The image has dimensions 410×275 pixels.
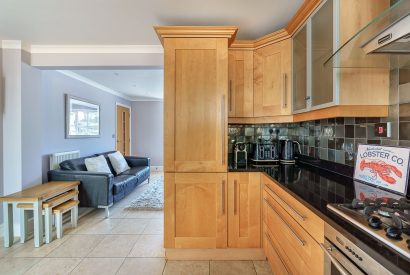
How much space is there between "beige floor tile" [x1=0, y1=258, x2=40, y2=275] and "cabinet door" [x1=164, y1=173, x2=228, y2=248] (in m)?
1.34

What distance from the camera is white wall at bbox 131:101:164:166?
6.90 meters

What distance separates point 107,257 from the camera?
7.01 feet

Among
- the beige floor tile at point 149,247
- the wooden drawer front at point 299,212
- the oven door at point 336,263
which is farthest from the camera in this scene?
the beige floor tile at point 149,247

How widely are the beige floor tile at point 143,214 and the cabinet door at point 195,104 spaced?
155 centimetres

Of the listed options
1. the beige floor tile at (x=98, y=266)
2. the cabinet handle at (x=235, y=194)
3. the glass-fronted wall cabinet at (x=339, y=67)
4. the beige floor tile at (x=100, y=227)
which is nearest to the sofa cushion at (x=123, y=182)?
the beige floor tile at (x=100, y=227)

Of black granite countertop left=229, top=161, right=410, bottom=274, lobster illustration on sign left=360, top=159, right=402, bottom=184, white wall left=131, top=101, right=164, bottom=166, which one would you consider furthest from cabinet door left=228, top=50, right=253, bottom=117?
white wall left=131, top=101, right=164, bottom=166

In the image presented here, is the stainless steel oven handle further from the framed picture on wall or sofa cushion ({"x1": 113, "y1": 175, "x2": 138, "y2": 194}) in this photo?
the framed picture on wall

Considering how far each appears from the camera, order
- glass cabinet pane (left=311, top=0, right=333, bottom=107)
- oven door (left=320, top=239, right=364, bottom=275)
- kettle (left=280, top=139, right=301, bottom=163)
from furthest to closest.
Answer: kettle (left=280, top=139, right=301, bottom=163)
glass cabinet pane (left=311, top=0, right=333, bottom=107)
oven door (left=320, top=239, right=364, bottom=275)

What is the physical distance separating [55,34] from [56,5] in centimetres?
61

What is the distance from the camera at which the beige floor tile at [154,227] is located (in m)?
2.67

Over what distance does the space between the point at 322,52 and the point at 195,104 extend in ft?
3.60

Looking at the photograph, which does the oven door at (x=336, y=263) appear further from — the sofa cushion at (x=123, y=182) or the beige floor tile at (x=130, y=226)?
the sofa cushion at (x=123, y=182)

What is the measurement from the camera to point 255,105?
2.28m

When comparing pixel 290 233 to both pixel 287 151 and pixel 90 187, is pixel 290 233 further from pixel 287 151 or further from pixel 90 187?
pixel 90 187
